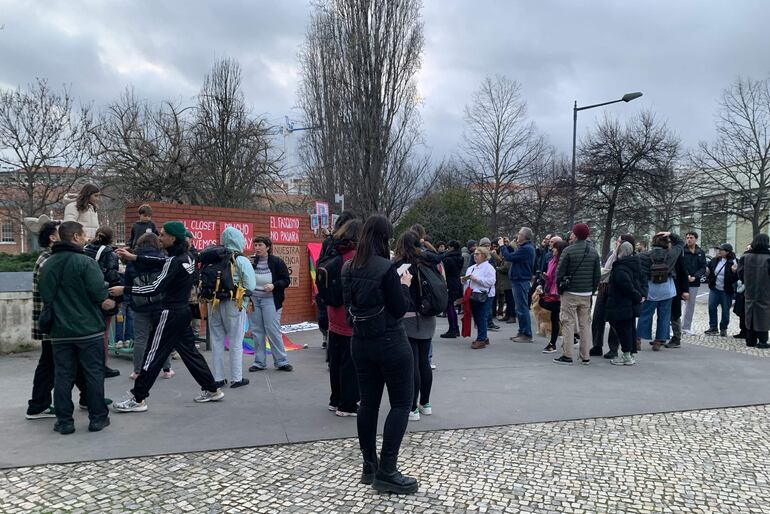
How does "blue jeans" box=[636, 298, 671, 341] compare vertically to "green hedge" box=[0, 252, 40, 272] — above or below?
below

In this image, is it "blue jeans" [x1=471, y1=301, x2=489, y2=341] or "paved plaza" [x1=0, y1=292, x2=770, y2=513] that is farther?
"blue jeans" [x1=471, y1=301, x2=489, y2=341]

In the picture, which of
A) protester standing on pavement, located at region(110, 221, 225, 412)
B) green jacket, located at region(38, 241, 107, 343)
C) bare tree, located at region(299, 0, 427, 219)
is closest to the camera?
green jacket, located at region(38, 241, 107, 343)

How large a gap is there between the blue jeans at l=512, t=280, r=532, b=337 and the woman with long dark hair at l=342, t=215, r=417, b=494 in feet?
22.0

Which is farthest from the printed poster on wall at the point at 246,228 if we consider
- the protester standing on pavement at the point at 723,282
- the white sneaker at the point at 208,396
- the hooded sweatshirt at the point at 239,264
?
the protester standing on pavement at the point at 723,282

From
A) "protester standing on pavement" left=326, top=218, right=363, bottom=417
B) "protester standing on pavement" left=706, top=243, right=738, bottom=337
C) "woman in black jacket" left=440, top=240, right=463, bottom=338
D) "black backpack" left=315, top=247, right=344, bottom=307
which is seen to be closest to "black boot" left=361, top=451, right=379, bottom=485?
"protester standing on pavement" left=326, top=218, right=363, bottom=417

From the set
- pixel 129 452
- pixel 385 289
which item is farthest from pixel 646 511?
pixel 129 452

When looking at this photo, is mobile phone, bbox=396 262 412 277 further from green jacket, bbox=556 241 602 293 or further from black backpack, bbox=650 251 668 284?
black backpack, bbox=650 251 668 284

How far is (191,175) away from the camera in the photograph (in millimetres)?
19484

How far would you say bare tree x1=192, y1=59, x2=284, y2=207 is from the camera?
20.0 m

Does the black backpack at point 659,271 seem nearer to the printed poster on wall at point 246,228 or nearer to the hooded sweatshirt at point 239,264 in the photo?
the hooded sweatshirt at point 239,264

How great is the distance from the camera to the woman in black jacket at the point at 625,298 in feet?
26.1

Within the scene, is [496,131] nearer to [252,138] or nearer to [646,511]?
[252,138]

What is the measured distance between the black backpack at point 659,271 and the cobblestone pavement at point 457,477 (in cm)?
444

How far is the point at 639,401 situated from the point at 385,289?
3.90 m
